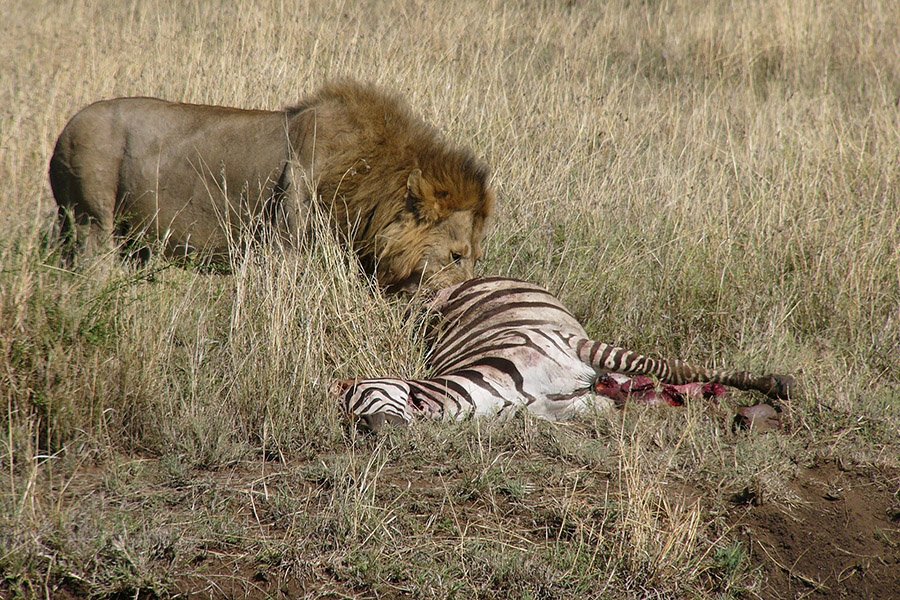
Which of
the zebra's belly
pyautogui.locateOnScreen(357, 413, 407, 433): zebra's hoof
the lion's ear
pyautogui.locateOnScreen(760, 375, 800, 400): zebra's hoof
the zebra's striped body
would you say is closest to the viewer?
pyautogui.locateOnScreen(357, 413, 407, 433): zebra's hoof

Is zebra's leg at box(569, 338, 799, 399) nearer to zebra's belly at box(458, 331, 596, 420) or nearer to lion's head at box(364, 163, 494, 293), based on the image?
zebra's belly at box(458, 331, 596, 420)

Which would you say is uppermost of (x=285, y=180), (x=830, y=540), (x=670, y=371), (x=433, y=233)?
(x=285, y=180)

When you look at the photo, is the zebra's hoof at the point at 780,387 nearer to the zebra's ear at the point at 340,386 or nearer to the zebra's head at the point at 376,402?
the zebra's head at the point at 376,402

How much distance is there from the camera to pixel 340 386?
5.09 meters

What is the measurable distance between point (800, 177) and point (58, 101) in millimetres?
5839

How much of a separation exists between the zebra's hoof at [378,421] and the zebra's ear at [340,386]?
12.7 inches

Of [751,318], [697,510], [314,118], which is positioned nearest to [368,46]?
[314,118]

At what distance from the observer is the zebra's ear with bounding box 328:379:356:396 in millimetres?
4948

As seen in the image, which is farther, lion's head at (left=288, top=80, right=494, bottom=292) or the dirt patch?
lion's head at (left=288, top=80, right=494, bottom=292)

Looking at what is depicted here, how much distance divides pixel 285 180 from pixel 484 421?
7.58ft

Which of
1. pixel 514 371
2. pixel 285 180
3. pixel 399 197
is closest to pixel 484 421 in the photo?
pixel 514 371

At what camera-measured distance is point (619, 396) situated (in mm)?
5297

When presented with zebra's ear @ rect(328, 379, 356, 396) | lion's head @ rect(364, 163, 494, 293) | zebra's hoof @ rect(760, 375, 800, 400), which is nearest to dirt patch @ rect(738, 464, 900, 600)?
zebra's hoof @ rect(760, 375, 800, 400)

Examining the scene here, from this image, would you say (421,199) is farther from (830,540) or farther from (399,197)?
(830,540)
